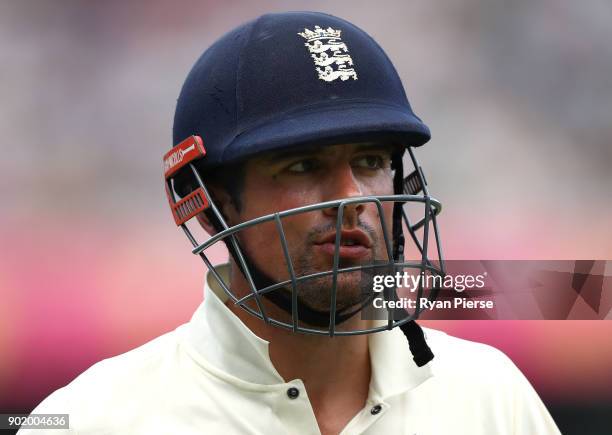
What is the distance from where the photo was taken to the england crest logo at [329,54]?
6.05ft

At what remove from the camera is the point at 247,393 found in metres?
1.79

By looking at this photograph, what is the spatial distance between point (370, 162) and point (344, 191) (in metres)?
0.16

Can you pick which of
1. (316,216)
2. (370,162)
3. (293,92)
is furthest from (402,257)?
(293,92)

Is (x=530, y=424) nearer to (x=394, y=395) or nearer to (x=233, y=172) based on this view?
(x=394, y=395)

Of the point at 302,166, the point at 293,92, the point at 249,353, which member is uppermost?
the point at 293,92

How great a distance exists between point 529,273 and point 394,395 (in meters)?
1.08

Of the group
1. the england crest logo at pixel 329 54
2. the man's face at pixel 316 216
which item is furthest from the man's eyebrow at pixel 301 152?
the england crest logo at pixel 329 54

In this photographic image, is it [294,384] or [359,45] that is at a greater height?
[359,45]

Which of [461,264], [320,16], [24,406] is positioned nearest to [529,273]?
[461,264]

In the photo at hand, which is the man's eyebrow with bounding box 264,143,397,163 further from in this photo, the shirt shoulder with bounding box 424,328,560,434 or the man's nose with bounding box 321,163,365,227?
the shirt shoulder with bounding box 424,328,560,434

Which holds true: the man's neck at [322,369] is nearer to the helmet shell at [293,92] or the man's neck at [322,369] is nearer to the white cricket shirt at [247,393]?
the white cricket shirt at [247,393]

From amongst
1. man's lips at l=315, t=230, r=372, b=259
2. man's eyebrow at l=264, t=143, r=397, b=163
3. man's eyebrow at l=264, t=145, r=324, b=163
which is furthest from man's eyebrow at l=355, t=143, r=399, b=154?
man's lips at l=315, t=230, r=372, b=259

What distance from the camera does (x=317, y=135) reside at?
1.72 metres

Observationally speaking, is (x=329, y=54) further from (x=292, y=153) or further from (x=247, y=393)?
(x=247, y=393)
